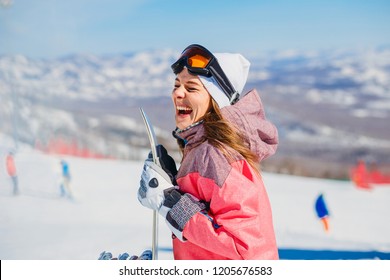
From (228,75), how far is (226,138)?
Result: 0.92 feet

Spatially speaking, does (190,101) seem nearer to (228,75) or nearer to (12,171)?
(228,75)

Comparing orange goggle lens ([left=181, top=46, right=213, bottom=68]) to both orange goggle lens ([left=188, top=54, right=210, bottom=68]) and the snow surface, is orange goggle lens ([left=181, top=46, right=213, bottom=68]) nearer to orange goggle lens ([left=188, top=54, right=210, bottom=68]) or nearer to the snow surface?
orange goggle lens ([left=188, top=54, right=210, bottom=68])

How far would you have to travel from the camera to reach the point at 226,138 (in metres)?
1.77

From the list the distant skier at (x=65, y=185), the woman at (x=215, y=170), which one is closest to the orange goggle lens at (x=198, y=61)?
the woman at (x=215, y=170)

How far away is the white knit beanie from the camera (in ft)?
6.28

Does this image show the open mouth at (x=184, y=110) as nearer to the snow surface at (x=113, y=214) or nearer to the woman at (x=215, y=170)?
the woman at (x=215, y=170)

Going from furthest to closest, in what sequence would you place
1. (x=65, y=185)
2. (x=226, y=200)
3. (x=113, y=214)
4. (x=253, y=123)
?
(x=65, y=185) < (x=113, y=214) < (x=253, y=123) < (x=226, y=200)

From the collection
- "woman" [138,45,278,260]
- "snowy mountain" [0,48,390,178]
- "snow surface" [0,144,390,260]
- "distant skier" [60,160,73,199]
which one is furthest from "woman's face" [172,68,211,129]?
"snowy mountain" [0,48,390,178]

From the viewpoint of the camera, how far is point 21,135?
7.28 metres

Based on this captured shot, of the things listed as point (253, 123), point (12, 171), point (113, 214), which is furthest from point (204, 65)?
point (12, 171)

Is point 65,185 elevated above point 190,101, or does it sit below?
above

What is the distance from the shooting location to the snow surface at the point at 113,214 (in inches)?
157
